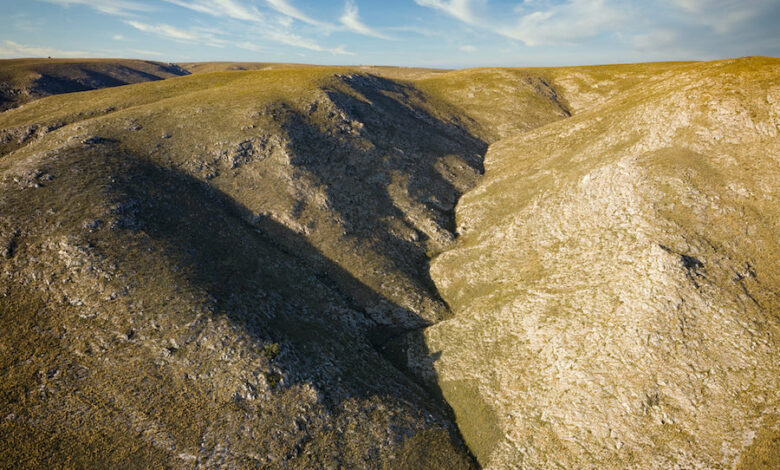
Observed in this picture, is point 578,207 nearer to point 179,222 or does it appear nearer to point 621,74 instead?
point 179,222

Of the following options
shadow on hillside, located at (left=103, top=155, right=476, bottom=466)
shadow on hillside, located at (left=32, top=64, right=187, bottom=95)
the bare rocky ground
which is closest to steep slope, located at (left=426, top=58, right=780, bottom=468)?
the bare rocky ground

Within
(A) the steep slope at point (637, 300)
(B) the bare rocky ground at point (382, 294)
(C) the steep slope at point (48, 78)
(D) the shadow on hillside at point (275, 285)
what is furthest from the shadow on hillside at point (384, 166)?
(C) the steep slope at point (48, 78)

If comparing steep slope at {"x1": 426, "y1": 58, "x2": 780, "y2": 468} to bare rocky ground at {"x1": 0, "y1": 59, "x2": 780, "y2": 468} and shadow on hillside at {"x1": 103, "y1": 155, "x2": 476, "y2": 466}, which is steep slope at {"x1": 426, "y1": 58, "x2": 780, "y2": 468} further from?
shadow on hillside at {"x1": 103, "y1": 155, "x2": 476, "y2": 466}

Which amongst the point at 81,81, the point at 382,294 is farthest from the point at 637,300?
the point at 81,81

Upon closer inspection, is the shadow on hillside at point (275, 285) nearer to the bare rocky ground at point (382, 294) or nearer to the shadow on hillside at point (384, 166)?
the bare rocky ground at point (382, 294)

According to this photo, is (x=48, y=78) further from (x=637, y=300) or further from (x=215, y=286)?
(x=637, y=300)
